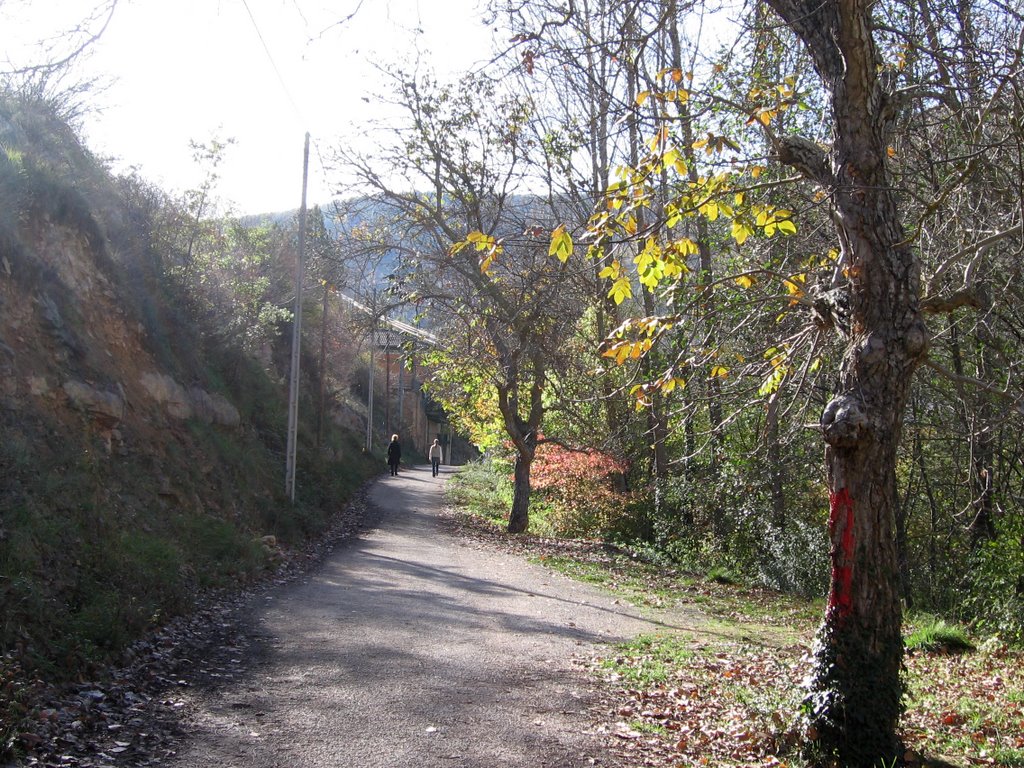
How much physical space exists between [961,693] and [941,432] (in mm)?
5755

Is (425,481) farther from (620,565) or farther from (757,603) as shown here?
(757,603)

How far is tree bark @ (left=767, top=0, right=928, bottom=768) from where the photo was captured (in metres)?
5.31

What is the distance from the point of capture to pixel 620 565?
58.0 ft

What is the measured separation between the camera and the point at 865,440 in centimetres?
529

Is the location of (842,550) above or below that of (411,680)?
above

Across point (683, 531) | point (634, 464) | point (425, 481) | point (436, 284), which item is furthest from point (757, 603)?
point (425, 481)

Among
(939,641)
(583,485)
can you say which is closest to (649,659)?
(939,641)

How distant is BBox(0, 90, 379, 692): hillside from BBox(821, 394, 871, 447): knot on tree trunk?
17.9 feet

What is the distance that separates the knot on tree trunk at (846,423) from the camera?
17.3 ft

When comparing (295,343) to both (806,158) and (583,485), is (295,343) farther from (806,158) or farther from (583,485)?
(806,158)

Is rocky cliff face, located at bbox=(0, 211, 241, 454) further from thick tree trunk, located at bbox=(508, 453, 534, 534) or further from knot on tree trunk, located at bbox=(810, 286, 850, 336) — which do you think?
knot on tree trunk, located at bbox=(810, 286, 850, 336)

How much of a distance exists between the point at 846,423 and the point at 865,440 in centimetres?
16

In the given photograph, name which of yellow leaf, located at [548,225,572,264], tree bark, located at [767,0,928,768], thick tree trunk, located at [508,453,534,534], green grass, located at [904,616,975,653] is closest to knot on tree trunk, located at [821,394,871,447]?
tree bark, located at [767,0,928,768]

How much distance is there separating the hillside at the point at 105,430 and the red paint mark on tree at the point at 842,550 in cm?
532
